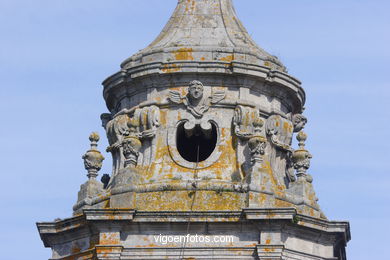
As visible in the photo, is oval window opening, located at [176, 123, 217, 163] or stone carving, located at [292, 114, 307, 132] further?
stone carving, located at [292, 114, 307, 132]

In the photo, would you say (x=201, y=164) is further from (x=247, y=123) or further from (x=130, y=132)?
(x=130, y=132)

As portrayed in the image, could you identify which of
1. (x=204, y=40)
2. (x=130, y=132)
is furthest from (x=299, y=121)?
(x=130, y=132)

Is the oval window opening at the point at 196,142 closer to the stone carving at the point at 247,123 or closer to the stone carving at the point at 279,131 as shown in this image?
the stone carving at the point at 247,123

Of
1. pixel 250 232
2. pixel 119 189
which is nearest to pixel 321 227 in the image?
pixel 250 232

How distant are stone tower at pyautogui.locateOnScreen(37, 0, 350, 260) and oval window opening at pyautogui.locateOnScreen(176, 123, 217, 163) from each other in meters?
0.03

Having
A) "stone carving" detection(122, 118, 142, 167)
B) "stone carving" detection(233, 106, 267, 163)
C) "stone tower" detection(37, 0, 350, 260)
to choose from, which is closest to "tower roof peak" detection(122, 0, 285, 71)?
"stone tower" detection(37, 0, 350, 260)

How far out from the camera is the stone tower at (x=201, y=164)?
51.2 m

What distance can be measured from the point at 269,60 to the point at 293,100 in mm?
1349

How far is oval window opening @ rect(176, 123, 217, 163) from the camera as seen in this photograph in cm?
5334

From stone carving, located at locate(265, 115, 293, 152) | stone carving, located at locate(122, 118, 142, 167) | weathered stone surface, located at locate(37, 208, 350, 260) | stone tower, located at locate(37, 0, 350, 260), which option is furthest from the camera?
stone carving, located at locate(265, 115, 293, 152)

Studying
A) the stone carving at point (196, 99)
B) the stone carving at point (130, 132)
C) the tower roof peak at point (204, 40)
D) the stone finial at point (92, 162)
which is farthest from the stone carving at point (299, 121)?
the stone finial at point (92, 162)

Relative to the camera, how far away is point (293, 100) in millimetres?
54938

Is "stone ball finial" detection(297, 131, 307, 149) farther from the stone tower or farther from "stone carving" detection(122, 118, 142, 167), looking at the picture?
"stone carving" detection(122, 118, 142, 167)

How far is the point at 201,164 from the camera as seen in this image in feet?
173
